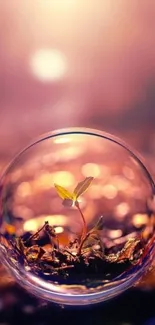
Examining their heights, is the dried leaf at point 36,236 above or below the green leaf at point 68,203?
below

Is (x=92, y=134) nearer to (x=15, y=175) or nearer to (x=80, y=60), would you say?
(x=15, y=175)

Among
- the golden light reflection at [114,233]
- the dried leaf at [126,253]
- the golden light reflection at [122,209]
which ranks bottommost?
the dried leaf at [126,253]

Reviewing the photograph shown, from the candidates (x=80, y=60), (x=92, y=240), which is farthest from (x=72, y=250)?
(x=80, y=60)

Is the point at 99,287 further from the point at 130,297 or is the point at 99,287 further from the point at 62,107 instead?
the point at 62,107

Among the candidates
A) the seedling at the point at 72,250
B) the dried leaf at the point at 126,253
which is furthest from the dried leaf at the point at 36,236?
the dried leaf at the point at 126,253

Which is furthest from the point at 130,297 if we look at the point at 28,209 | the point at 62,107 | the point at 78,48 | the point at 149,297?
the point at 78,48

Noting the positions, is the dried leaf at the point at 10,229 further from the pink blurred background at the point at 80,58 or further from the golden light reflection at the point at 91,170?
the pink blurred background at the point at 80,58

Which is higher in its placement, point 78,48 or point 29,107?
point 78,48
